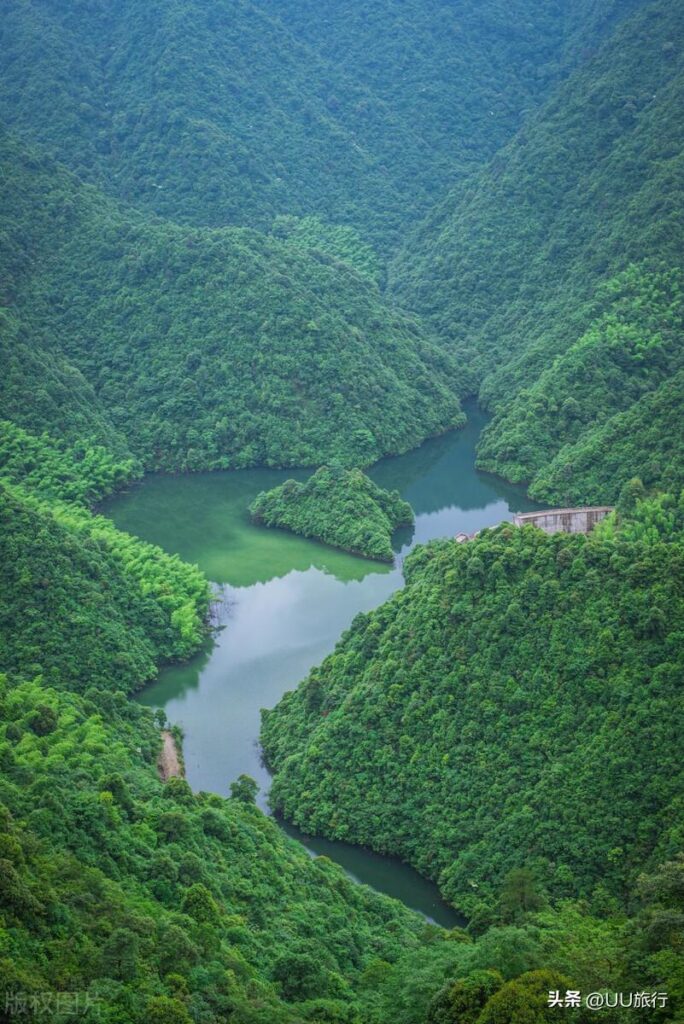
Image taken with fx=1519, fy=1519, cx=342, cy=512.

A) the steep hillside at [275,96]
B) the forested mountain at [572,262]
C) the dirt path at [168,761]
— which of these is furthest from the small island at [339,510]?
the steep hillside at [275,96]

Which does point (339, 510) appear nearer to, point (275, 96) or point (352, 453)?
point (352, 453)

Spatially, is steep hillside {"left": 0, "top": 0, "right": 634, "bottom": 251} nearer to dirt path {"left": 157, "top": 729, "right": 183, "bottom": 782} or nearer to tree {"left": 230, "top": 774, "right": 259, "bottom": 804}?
dirt path {"left": 157, "top": 729, "right": 183, "bottom": 782}

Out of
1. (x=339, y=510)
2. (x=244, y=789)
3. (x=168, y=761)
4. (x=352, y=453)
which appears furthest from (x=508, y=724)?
(x=352, y=453)

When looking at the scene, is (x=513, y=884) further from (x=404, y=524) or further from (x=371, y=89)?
(x=371, y=89)

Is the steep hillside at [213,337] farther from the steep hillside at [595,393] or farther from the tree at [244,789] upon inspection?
the tree at [244,789]

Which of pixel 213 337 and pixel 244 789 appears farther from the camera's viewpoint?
pixel 213 337

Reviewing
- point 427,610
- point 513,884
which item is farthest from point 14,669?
point 513,884

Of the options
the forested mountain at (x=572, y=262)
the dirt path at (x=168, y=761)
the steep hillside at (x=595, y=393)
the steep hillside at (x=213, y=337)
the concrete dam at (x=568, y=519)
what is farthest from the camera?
the steep hillside at (x=213, y=337)
